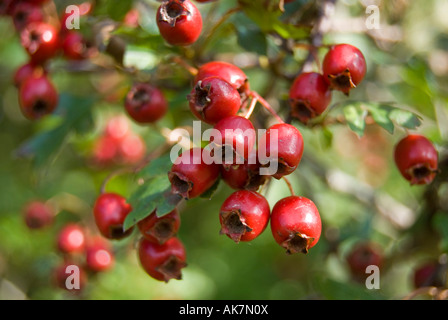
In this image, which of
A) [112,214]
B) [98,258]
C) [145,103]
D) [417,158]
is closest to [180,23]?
[145,103]

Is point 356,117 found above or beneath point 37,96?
beneath

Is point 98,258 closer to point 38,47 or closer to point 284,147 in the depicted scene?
point 38,47

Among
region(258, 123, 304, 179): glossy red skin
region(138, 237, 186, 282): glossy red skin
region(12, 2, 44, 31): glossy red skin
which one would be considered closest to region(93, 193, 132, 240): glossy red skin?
region(138, 237, 186, 282): glossy red skin

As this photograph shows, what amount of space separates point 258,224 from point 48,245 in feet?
6.60

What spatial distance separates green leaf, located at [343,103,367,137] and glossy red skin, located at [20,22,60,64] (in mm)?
1112

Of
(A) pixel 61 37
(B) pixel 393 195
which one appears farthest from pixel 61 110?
(B) pixel 393 195

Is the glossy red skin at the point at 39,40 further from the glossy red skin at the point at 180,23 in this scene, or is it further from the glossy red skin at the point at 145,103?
the glossy red skin at the point at 180,23

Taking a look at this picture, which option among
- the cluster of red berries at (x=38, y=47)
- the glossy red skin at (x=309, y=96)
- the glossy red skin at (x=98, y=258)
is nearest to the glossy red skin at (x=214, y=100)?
the glossy red skin at (x=309, y=96)

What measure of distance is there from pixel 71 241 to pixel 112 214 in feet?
2.77

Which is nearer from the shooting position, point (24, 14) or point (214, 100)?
point (214, 100)

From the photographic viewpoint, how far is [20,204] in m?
2.81

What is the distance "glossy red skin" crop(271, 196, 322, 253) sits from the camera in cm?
112

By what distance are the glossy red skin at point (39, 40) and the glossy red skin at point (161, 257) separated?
35.7 inches

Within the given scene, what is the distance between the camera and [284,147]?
1095mm
